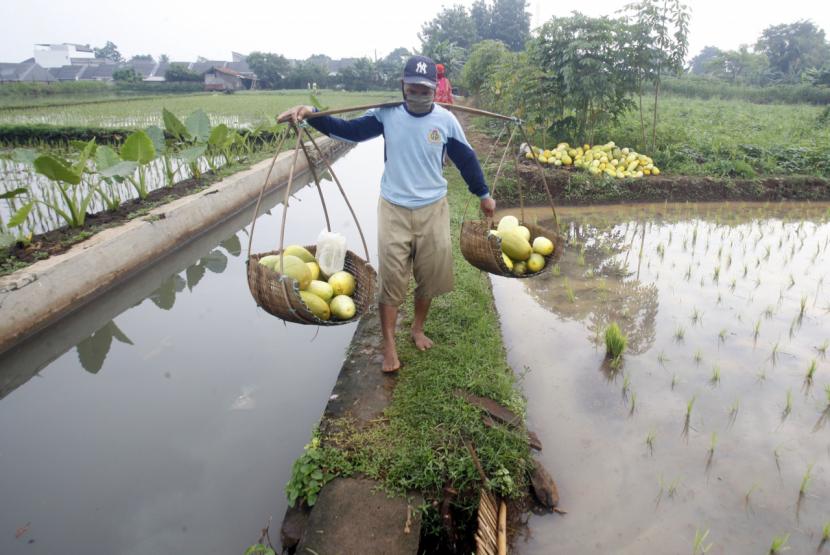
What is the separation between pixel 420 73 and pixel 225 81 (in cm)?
4086

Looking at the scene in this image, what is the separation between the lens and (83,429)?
2.76m

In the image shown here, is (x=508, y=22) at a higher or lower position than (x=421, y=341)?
higher

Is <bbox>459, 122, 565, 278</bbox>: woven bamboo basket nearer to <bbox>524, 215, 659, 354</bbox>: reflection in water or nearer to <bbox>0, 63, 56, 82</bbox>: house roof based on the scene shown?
<bbox>524, 215, 659, 354</bbox>: reflection in water

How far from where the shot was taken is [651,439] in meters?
2.55

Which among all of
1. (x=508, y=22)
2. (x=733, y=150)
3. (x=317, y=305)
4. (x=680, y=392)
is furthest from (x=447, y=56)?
(x=317, y=305)

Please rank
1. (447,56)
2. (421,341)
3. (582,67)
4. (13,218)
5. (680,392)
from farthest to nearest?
(447,56) < (582,67) < (13,218) < (421,341) < (680,392)

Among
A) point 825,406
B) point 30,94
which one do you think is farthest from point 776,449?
point 30,94

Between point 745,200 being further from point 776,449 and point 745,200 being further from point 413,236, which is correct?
point 413,236

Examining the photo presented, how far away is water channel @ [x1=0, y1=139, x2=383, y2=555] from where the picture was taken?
2.18 metres

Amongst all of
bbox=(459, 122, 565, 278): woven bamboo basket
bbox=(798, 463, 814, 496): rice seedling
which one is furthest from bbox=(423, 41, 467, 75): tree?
bbox=(798, 463, 814, 496): rice seedling

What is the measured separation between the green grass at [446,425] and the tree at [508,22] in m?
53.6

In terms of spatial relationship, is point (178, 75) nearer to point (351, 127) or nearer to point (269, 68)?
point (269, 68)

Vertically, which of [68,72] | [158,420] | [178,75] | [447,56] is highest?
[68,72]

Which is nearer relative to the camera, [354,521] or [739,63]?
[354,521]
